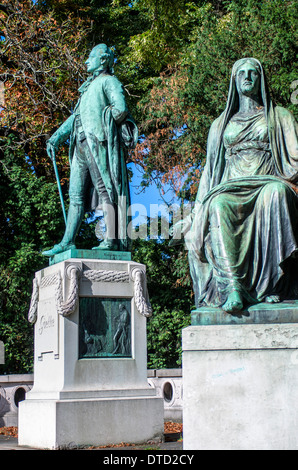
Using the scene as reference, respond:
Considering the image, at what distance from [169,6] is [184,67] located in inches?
93.1

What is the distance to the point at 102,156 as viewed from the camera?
33.3 ft

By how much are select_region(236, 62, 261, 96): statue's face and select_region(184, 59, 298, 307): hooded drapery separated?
0.82ft

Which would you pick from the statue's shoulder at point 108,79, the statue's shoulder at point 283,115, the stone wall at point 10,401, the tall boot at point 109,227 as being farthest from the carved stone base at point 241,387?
the stone wall at point 10,401

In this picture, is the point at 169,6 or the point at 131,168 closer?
the point at 169,6

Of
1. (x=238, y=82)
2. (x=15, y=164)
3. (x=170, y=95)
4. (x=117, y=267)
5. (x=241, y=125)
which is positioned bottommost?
Answer: (x=117, y=267)

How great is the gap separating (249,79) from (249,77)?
2 centimetres

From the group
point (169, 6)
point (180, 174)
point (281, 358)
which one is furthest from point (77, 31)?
point (281, 358)

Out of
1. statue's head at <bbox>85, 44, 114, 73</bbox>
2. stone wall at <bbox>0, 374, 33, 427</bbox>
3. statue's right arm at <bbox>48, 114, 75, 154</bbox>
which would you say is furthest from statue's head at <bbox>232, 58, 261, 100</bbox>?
stone wall at <bbox>0, 374, 33, 427</bbox>

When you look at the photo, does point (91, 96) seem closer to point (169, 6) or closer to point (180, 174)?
point (180, 174)

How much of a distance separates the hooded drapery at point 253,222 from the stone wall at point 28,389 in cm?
632

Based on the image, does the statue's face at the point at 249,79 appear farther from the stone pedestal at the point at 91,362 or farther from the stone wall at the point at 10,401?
the stone wall at the point at 10,401

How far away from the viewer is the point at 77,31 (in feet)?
70.8

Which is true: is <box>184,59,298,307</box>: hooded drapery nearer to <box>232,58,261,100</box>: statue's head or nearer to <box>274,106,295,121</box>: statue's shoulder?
<box>274,106,295,121</box>: statue's shoulder

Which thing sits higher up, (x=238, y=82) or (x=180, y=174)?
(x=180, y=174)
